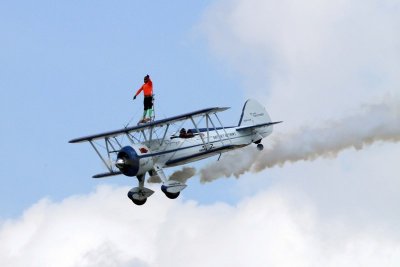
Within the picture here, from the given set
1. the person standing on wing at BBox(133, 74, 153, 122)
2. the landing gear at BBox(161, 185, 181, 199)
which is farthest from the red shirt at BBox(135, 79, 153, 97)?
the landing gear at BBox(161, 185, 181, 199)

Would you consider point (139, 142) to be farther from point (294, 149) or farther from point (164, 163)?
point (294, 149)

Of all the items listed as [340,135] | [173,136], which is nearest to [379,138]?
[340,135]

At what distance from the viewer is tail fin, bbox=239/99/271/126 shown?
8481 cm

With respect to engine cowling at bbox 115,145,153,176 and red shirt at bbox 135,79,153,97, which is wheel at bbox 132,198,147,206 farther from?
red shirt at bbox 135,79,153,97

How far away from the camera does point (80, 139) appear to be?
80375mm

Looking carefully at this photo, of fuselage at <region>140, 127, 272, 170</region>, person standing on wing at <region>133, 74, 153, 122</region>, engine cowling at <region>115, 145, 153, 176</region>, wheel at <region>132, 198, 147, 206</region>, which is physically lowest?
wheel at <region>132, 198, 147, 206</region>

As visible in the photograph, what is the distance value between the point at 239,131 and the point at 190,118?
532 centimetres

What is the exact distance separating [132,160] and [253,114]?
368 inches

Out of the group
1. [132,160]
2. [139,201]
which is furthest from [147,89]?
[139,201]

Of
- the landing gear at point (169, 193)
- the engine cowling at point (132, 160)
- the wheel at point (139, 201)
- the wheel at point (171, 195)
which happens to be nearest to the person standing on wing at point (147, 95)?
the engine cowling at point (132, 160)

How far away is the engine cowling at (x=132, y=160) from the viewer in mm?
77125

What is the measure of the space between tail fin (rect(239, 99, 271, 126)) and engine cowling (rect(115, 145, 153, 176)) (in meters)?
8.02

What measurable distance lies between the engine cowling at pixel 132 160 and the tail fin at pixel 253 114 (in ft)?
26.3

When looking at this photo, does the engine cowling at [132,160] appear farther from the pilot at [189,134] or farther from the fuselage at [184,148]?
the pilot at [189,134]
